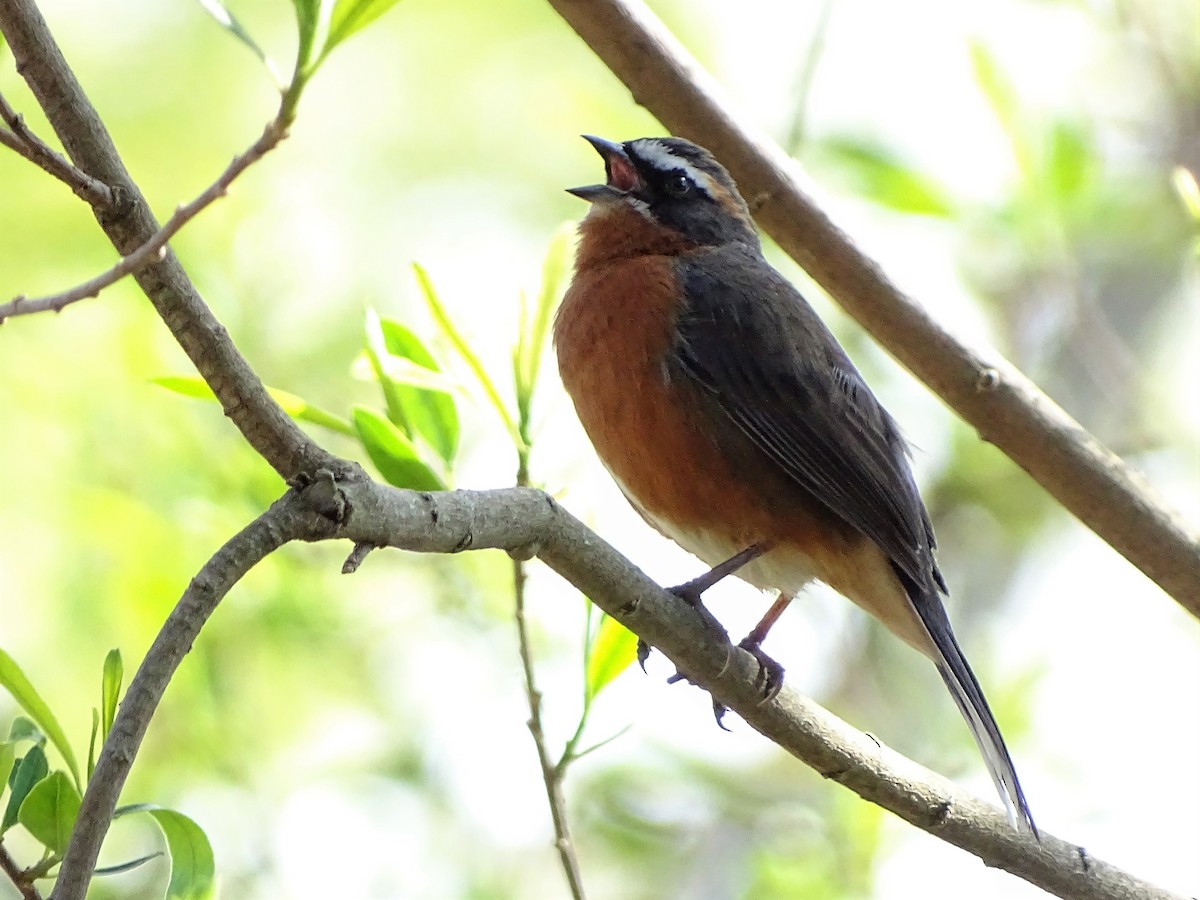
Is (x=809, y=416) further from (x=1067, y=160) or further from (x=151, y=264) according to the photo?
(x=151, y=264)

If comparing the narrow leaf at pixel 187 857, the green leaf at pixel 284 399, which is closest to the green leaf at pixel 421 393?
the green leaf at pixel 284 399

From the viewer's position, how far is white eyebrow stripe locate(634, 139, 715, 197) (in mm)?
5258

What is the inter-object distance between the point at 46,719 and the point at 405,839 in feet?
11.5

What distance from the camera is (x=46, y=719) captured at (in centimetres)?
249

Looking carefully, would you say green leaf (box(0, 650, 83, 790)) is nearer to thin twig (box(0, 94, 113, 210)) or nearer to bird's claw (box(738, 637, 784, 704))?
thin twig (box(0, 94, 113, 210))

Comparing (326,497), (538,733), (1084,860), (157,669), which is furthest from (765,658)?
(157,669)

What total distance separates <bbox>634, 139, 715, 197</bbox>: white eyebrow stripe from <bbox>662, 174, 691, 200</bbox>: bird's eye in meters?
0.03

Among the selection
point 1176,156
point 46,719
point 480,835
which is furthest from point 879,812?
point 1176,156

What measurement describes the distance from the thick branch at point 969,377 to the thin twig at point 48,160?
2.34m

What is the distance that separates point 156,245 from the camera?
217 cm

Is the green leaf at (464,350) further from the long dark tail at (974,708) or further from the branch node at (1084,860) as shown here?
the branch node at (1084,860)

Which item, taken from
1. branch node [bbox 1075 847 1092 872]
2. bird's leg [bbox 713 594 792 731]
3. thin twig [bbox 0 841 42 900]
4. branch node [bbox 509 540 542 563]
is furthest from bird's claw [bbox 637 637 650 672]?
thin twig [bbox 0 841 42 900]

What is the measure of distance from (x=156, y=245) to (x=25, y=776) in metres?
1.01

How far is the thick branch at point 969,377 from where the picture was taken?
4324 millimetres
